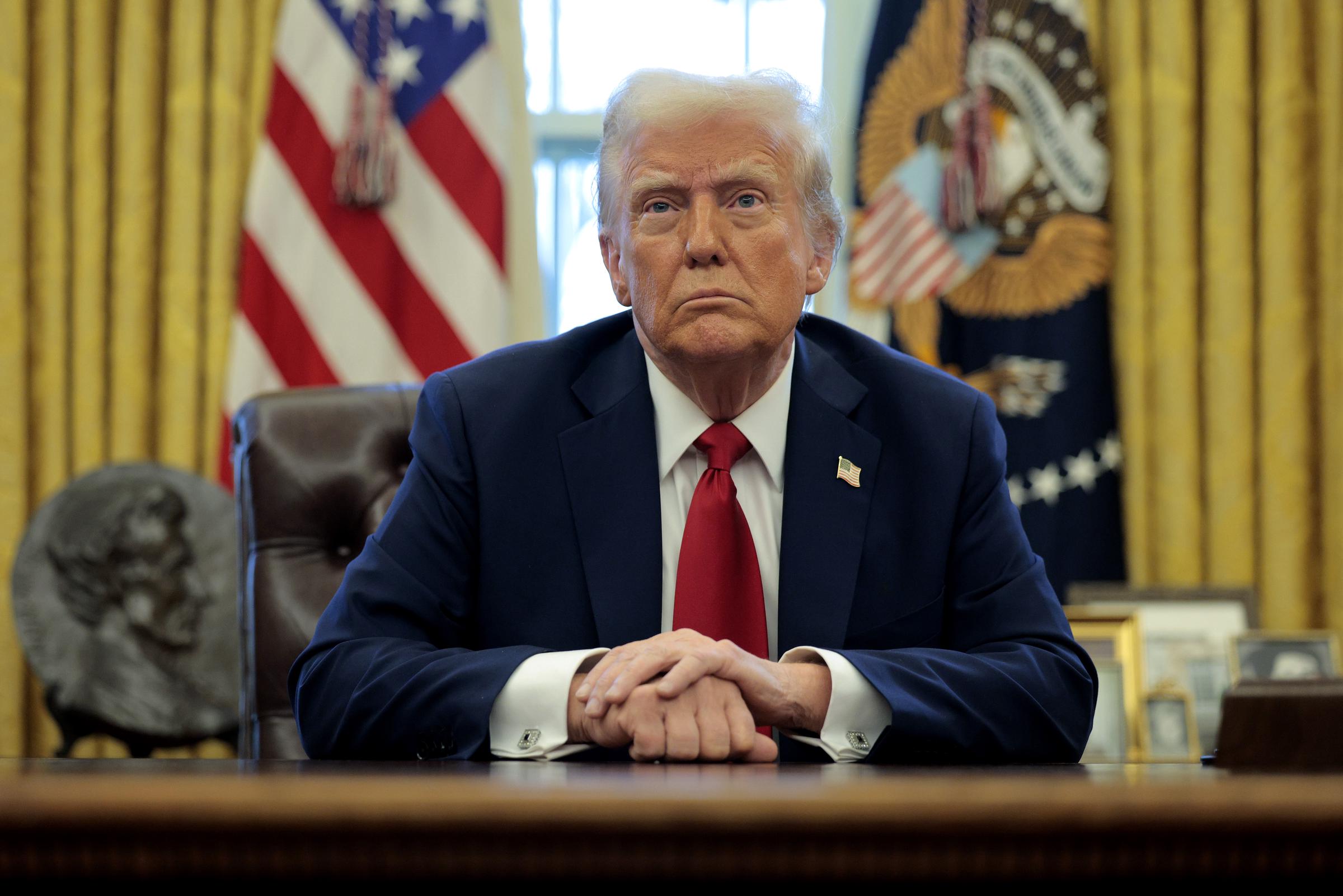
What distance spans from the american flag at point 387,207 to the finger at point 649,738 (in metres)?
1.90

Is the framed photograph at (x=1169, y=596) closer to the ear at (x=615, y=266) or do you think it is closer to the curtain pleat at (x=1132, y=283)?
the curtain pleat at (x=1132, y=283)

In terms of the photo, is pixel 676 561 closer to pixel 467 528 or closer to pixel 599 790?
pixel 467 528

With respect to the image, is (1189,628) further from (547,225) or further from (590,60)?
(590,60)

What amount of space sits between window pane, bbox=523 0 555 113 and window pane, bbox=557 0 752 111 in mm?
29

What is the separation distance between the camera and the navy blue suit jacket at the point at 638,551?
1407mm

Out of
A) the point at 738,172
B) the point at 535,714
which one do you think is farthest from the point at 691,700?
the point at 738,172

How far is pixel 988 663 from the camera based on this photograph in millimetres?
1412

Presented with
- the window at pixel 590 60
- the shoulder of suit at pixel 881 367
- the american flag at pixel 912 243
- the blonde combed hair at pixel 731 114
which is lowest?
the shoulder of suit at pixel 881 367

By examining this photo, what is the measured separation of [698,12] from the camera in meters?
3.35

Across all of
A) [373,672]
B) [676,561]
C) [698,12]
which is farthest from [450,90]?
[373,672]

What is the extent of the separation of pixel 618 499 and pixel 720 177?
1.47ft

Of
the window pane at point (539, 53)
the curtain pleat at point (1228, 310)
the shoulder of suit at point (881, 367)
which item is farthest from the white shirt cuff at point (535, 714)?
the window pane at point (539, 53)

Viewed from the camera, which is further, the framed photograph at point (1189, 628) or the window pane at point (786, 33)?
the window pane at point (786, 33)

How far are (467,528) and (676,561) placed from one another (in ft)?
0.91
